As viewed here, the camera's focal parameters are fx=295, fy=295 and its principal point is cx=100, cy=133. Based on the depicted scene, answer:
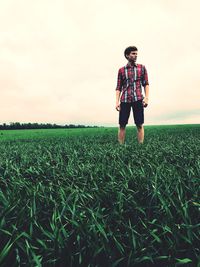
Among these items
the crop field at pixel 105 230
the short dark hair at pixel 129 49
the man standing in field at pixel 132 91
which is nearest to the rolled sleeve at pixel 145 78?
the man standing in field at pixel 132 91

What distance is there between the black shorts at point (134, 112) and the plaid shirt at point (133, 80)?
4.6 inches

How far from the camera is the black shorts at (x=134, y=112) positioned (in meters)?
7.06

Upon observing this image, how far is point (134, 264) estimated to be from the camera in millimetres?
1448

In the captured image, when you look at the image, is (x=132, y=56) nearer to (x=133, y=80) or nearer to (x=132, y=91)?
(x=133, y=80)

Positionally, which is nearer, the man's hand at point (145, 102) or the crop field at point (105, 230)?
the crop field at point (105, 230)

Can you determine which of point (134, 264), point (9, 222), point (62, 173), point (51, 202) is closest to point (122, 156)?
point (62, 173)

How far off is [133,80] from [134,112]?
764 mm

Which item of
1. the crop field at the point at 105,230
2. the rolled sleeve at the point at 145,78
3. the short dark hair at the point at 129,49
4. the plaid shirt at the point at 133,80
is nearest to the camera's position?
the crop field at the point at 105,230

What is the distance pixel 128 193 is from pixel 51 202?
63 centimetres

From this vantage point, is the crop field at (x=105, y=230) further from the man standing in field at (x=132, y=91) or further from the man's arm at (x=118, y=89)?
the man's arm at (x=118, y=89)

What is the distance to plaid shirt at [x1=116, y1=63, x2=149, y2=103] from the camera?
699 centimetres

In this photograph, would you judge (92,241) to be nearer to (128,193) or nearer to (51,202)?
(51,202)

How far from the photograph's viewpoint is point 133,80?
7.02 meters

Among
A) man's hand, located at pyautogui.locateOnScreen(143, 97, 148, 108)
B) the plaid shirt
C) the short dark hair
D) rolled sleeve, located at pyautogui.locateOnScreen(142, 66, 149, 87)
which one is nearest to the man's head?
the short dark hair
